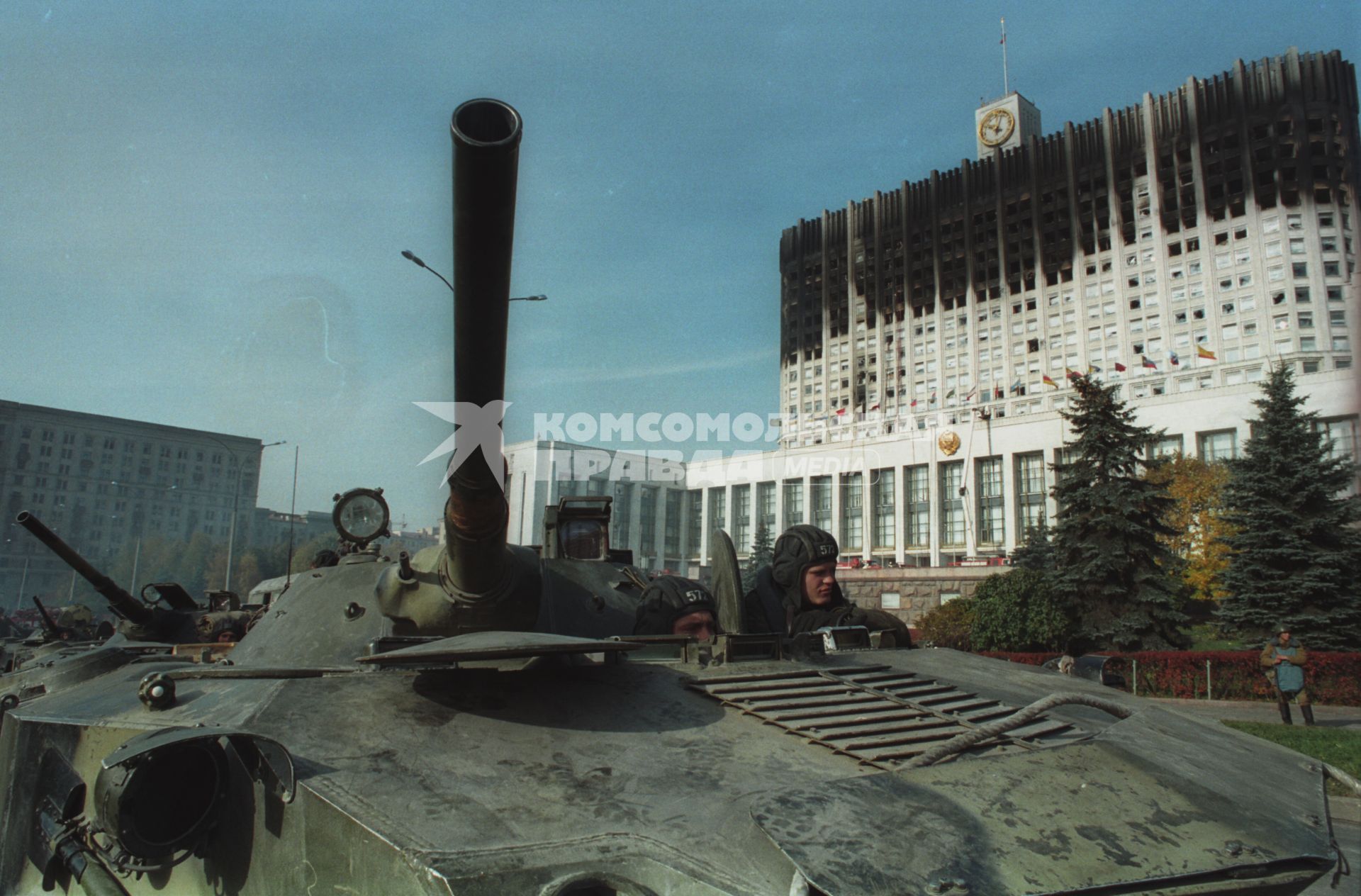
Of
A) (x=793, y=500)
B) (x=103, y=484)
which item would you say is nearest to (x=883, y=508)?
(x=793, y=500)

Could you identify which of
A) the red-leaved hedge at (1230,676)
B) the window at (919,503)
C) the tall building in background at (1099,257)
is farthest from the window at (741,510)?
the red-leaved hedge at (1230,676)

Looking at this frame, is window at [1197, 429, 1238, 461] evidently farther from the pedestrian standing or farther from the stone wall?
the pedestrian standing

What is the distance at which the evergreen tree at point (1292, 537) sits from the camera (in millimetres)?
25359

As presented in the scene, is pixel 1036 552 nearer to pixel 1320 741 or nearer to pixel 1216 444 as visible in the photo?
pixel 1216 444

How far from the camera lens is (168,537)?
59.3m

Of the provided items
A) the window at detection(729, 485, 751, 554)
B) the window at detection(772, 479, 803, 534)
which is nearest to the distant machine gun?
the window at detection(772, 479, 803, 534)

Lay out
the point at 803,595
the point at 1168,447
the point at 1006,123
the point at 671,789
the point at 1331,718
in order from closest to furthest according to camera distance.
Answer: the point at 671,789 < the point at 803,595 < the point at 1331,718 < the point at 1168,447 < the point at 1006,123

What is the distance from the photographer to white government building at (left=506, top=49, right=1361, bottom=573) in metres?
59.0

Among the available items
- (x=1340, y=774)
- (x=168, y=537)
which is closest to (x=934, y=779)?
(x=1340, y=774)

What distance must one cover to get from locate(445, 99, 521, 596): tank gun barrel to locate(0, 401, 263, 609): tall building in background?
1898 inches

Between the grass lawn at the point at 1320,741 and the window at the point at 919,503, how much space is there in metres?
48.2

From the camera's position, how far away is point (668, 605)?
5.05 metres

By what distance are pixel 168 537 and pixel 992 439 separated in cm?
5107

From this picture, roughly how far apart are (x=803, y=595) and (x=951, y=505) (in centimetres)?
5774
